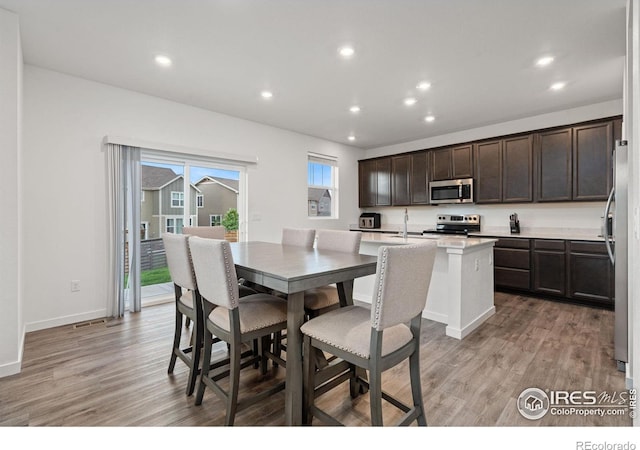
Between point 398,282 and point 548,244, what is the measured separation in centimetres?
371

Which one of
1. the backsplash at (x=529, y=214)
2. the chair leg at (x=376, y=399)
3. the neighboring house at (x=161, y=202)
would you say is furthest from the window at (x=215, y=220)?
the chair leg at (x=376, y=399)

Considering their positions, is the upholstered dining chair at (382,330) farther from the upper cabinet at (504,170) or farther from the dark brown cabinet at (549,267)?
the upper cabinet at (504,170)

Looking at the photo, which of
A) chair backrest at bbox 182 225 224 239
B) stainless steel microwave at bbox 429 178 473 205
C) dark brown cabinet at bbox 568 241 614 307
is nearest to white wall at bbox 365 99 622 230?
stainless steel microwave at bbox 429 178 473 205

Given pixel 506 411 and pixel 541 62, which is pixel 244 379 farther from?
pixel 541 62

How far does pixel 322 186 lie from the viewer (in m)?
5.95

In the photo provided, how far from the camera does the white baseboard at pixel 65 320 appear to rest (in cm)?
300

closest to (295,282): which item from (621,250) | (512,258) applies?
(621,250)

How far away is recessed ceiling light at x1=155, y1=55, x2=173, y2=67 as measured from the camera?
2.85m

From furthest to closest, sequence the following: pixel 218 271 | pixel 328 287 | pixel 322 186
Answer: pixel 322 186
pixel 328 287
pixel 218 271

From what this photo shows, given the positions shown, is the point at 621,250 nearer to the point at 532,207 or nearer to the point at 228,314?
the point at 532,207

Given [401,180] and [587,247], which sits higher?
[401,180]

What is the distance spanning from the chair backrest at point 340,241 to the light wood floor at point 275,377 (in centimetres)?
95
